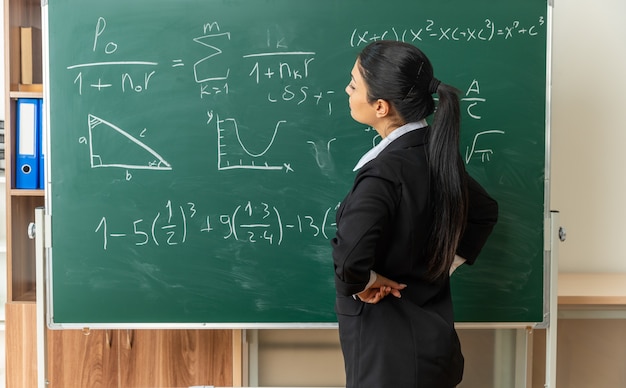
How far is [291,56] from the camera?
217 centimetres

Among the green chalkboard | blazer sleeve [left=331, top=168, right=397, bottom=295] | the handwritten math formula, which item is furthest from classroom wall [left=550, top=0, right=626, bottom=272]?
blazer sleeve [left=331, top=168, right=397, bottom=295]

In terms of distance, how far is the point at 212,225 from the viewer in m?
2.19

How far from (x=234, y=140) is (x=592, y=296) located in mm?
Answer: 1512

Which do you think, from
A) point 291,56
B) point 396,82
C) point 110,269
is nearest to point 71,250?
point 110,269

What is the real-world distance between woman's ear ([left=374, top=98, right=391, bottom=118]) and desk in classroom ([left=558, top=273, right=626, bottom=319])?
123cm

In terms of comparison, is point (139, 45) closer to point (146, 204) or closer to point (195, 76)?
point (195, 76)

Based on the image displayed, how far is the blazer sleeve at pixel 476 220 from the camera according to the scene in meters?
1.79

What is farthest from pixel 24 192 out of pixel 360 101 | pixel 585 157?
pixel 585 157

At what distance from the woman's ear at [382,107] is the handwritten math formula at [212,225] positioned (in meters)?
0.63

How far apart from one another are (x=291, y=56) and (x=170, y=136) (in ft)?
1.70

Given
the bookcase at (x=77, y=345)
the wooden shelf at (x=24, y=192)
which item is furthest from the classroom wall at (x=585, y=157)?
the wooden shelf at (x=24, y=192)

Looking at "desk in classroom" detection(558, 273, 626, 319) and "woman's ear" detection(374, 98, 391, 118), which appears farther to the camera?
"desk in classroom" detection(558, 273, 626, 319)

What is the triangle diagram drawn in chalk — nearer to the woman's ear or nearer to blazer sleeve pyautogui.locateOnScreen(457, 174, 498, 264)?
the woman's ear

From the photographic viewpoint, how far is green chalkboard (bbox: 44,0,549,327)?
2.16 metres
